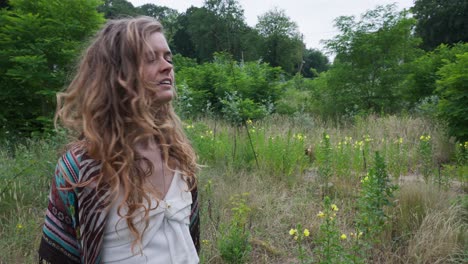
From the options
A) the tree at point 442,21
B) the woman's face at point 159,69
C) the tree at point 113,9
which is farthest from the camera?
the tree at point 442,21

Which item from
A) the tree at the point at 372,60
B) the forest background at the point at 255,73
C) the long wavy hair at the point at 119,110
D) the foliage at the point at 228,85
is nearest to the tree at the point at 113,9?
the foliage at the point at 228,85

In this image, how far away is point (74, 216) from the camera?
1.19m

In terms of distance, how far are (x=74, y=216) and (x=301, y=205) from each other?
10.4 ft

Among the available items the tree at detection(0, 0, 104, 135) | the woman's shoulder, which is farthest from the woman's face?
the tree at detection(0, 0, 104, 135)

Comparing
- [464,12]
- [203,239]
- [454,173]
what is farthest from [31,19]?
[464,12]

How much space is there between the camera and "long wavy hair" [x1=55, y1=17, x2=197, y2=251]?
1.19 meters

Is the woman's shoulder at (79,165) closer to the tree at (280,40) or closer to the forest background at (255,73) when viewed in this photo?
the forest background at (255,73)

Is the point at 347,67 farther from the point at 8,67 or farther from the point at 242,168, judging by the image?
the point at 8,67

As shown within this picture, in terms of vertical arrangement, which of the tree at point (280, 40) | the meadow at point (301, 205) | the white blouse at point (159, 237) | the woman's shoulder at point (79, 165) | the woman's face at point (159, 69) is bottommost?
the meadow at point (301, 205)

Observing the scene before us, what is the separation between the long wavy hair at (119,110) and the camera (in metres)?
1.19

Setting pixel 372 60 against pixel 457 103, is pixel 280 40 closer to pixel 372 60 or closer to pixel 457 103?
pixel 372 60

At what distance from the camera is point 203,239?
3428mm

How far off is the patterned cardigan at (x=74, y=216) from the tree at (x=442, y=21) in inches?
1303

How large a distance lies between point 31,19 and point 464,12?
108ft
